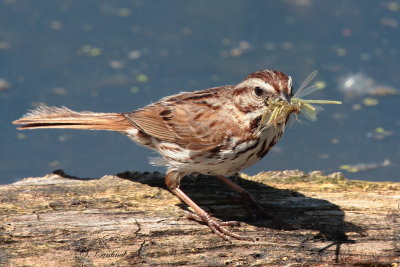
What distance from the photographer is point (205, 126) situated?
581 centimetres

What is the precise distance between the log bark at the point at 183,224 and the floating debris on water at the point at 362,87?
120 inches

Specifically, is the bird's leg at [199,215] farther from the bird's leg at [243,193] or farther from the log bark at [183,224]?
the bird's leg at [243,193]

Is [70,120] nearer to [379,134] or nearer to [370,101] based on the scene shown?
[379,134]

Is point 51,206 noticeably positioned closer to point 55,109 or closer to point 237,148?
point 55,109

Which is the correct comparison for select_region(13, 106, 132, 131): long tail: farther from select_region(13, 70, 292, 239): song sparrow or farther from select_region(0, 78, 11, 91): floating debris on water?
select_region(0, 78, 11, 91): floating debris on water

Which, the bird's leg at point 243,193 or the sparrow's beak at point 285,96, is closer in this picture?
the sparrow's beak at point 285,96

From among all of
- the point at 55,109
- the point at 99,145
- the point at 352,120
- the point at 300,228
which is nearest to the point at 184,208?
the point at 300,228

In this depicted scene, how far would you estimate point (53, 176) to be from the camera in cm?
634

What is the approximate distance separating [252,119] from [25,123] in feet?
7.76

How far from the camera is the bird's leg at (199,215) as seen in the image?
5484 mm

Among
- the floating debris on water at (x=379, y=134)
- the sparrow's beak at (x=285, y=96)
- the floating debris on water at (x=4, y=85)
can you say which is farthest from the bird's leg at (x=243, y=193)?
the floating debris on water at (x=4, y=85)

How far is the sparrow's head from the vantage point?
5.23 meters

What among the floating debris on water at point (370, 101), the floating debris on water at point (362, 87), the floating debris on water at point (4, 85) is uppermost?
the floating debris on water at point (362, 87)

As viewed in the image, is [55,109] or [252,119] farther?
[55,109]
